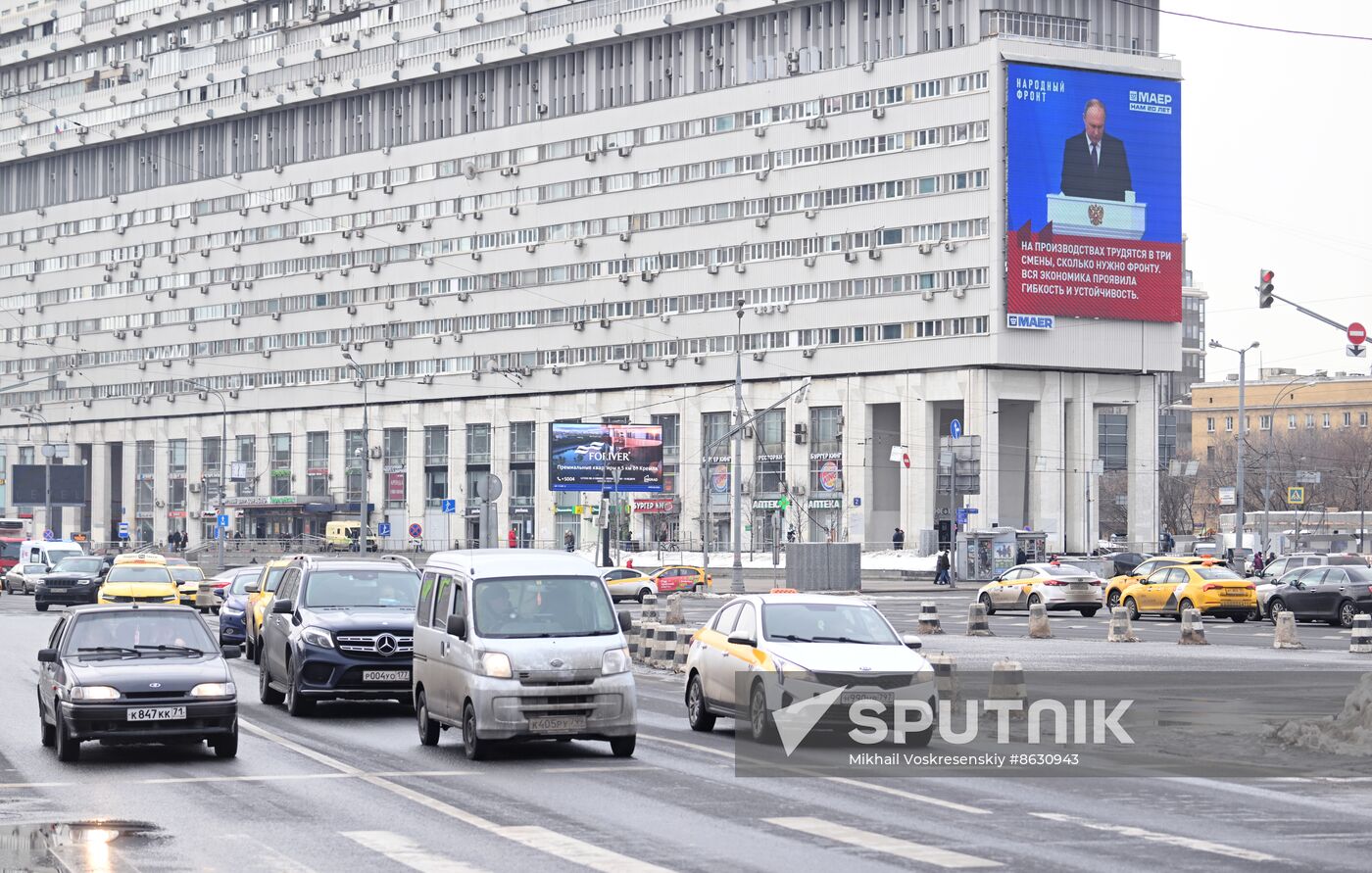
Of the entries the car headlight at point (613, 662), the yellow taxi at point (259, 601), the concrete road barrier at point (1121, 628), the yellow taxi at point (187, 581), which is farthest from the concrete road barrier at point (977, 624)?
the car headlight at point (613, 662)

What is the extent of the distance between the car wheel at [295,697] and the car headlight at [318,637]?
50 centimetres

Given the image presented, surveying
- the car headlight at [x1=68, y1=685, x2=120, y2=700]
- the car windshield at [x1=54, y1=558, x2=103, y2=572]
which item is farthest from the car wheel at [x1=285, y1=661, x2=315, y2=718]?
the car windshield at [x1=54, y1=558, x2=103, y2=572]

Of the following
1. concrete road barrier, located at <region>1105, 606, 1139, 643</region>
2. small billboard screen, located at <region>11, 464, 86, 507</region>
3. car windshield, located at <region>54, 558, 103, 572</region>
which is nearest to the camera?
concrete road barrier, located at <region>1105, 606, 1139, 643</region>

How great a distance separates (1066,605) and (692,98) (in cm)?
5952

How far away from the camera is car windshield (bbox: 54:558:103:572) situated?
2303 inches

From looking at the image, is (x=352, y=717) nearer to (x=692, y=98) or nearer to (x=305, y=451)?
(x=692, y=98)

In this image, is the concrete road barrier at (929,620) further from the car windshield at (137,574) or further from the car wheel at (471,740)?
the car wheel at (471,740)

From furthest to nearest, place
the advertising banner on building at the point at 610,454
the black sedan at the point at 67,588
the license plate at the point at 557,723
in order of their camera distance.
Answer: the advertising banner on building at the point at 610,454 < the black sedan at the point at 67,588 < the license plate at the point at 557,723

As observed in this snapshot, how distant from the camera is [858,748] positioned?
19219 mm

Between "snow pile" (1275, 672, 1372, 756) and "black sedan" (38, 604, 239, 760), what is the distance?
413 inches

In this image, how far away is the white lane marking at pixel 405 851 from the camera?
12.0 m

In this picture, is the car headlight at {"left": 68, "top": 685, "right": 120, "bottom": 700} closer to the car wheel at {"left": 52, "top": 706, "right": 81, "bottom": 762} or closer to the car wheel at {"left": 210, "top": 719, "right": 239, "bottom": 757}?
the car wheel at {"left": 52, "top": 706, "right": 81, "bottom": 762}

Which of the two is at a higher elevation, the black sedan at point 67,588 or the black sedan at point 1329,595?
the black sedan at point 1329,595

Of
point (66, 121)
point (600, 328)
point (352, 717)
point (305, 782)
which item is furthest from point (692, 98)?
point (305, 782)
